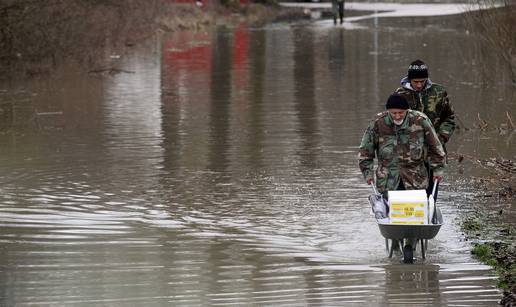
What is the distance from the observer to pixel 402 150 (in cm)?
1084

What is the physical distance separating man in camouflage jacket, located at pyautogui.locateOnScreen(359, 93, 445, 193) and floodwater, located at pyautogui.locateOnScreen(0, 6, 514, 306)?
2.15ft

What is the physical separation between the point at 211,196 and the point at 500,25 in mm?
6690

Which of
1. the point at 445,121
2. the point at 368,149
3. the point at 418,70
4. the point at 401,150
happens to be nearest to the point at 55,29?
the point at 445,121

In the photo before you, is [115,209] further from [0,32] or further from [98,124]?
[0,32]

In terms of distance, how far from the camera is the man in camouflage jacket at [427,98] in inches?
458

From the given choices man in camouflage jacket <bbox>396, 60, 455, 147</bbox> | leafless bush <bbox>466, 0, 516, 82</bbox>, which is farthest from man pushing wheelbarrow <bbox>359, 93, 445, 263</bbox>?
leafless bush <bbox>466, 0, 516, 82</bbox>

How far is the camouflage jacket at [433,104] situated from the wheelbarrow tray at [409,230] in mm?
1663

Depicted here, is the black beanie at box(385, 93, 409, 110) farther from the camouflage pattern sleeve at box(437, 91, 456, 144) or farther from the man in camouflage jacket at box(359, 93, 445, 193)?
the camouflage pattern sleeve at box(437, 91, 456, 144)

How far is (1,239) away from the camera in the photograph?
11875 mm

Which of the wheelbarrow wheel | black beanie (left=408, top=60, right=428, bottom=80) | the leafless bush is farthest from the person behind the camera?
Answer: the leafless bush

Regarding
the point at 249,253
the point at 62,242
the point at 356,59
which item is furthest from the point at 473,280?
the point at 356,59

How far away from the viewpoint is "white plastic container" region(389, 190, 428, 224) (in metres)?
10.4

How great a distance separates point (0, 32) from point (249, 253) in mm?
17708

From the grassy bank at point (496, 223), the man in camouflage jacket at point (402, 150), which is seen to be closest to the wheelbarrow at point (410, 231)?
the man in camouflage jacket at point (402, 150)
